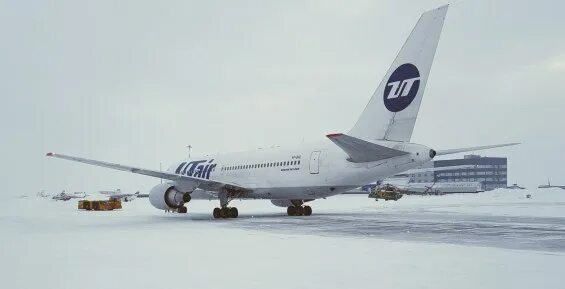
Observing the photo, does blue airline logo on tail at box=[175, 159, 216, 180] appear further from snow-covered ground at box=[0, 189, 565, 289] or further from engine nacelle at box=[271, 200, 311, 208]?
snow-covered ground at box=[0, 189, 565, 289]

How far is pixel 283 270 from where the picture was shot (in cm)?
836

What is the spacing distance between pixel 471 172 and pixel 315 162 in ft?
497

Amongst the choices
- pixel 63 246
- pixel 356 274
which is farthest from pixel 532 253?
pixel 63 246

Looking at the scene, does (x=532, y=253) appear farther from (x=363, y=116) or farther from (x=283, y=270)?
(x=363, y=116)

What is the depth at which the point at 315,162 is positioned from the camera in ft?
79.6

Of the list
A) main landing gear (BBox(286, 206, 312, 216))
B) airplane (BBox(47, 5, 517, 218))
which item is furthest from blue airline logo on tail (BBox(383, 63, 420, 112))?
main landing gear (BBox(286, 206, 312, 216))

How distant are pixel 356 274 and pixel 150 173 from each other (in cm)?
1821

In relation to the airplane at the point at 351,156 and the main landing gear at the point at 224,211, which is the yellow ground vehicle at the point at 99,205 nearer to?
the airplane at the point at 351,156

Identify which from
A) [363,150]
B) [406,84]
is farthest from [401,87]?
[363,150]

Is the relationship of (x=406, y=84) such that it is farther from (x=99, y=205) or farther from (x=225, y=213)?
(x=99, y=205)

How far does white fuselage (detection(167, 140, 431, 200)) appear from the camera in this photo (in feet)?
69.6

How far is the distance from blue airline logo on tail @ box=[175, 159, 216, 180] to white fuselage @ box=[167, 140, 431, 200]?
0.87 feet

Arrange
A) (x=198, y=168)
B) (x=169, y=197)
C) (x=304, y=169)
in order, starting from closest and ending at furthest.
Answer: (x=304, y=169), (x=169, y=197), (x=198, y=168)

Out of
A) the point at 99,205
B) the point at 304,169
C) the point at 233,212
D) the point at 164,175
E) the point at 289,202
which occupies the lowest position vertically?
the point at 99,205
